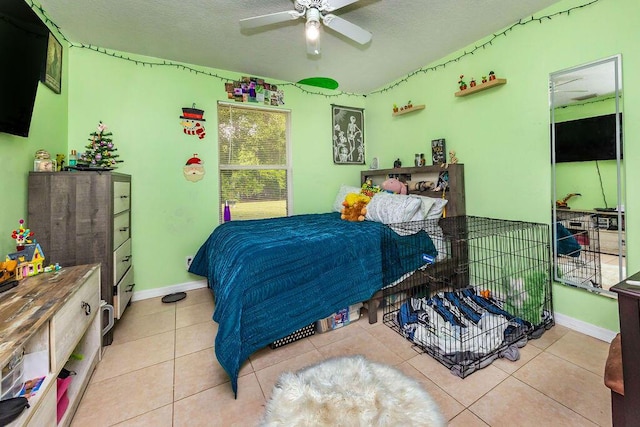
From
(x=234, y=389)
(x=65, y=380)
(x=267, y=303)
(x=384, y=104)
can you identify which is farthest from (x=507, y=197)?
(x=65, y=380)

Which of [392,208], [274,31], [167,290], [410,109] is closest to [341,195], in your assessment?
[392,208]

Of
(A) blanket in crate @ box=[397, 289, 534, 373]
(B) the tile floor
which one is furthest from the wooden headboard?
(B) the tile floor

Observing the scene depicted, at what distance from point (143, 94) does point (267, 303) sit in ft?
8.50

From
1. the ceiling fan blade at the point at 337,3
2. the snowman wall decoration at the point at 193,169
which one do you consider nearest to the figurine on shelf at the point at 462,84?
the ceiling fan blade at the point at 337,3

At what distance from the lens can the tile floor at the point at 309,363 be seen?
4.39 feet

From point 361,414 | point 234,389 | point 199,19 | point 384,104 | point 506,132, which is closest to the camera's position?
point 361,414

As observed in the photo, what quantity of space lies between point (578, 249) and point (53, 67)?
4377 millimetres

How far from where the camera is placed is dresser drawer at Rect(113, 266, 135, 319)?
6.79 ft

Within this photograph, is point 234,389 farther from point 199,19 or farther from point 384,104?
point 384,104

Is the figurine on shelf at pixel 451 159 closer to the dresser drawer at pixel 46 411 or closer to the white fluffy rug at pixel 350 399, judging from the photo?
the white fluffy rug at pixel 350 399

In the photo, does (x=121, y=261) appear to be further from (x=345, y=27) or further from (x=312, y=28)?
(x=345, y=27)

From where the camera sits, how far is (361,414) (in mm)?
1266

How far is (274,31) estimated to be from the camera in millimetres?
2375

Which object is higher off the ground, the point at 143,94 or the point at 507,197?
the point at 143,94
